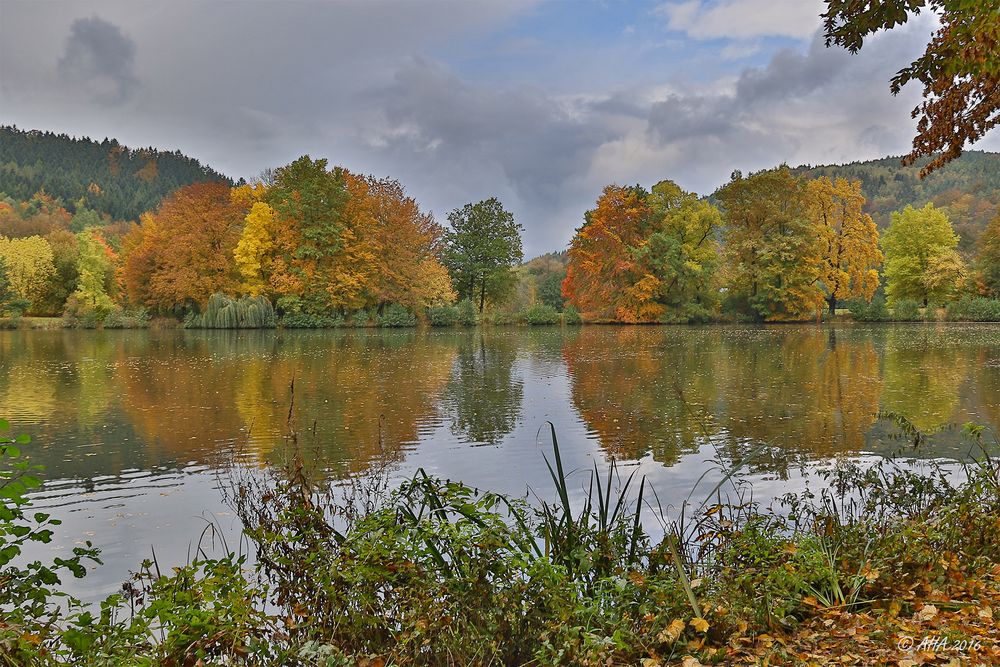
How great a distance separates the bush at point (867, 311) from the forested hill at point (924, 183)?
31157mm

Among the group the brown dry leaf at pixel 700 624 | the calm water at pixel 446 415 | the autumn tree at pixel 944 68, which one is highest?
the autumn tree at pixel 944 68

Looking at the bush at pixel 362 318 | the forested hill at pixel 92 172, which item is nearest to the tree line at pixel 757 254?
the bush at pixel 362 318

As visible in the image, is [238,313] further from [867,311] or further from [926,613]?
[926,613]

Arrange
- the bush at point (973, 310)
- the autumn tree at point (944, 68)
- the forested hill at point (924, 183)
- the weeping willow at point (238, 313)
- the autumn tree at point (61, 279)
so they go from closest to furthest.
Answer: the autumn tree at point (944, 68)
the bush at point (973, 310)
the weeping willow at point (238, 313)
the autumn tree at point (61, 279)
the forested hill at point (924, 183)

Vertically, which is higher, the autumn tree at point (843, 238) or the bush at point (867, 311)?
the autumn tree at point (843, 238)

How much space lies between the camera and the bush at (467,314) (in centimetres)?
4303

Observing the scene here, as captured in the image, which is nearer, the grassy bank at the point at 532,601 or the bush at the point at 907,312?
the grassy bank at the point at 532,601

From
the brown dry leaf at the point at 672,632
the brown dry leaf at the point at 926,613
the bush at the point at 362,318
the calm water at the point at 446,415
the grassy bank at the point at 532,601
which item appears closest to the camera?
the grassy bank at the point at 532,601

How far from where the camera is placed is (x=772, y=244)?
123 feet

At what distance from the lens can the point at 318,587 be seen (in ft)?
10.7

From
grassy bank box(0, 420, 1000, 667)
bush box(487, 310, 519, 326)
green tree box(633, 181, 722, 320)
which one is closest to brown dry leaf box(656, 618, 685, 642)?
grassy bank box(0, 420, 1000, 667)

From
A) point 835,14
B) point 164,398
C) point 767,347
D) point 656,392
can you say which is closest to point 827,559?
point 835,14

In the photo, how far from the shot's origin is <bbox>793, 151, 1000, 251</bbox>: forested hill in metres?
69.5

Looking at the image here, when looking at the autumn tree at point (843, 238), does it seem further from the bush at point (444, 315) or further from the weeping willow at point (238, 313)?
the weeping willow at point (238, 313)
